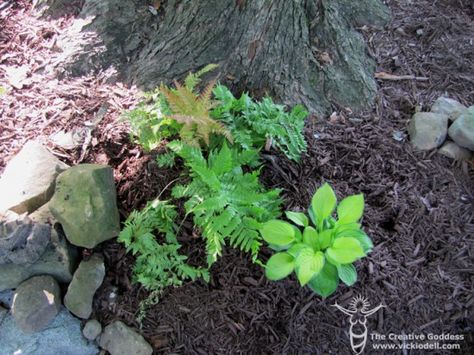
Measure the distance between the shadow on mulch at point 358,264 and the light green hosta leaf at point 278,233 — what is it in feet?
1.96

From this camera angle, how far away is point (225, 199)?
2.70 metres

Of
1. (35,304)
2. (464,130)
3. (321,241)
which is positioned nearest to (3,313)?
(35,304)

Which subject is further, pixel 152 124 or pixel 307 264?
pixel 152 124

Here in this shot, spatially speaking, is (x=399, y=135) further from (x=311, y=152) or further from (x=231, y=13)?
(x=231, y=13)

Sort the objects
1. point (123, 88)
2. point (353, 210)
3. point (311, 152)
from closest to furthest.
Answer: point (353, 210) < point (311, 152) < point (123, 88)

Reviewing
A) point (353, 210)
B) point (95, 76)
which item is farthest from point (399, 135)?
point (95, 76)

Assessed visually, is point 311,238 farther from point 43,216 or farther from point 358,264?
point 43,216

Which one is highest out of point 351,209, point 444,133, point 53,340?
point 351,209

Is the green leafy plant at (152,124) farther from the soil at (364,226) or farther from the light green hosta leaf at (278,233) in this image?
the light green hosta leaf at (278,233)

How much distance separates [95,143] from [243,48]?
1.52m

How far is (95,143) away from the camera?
3504 millimetres

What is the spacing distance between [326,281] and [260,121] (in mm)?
1273

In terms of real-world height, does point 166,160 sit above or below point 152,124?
below

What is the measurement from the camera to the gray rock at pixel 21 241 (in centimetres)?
282
